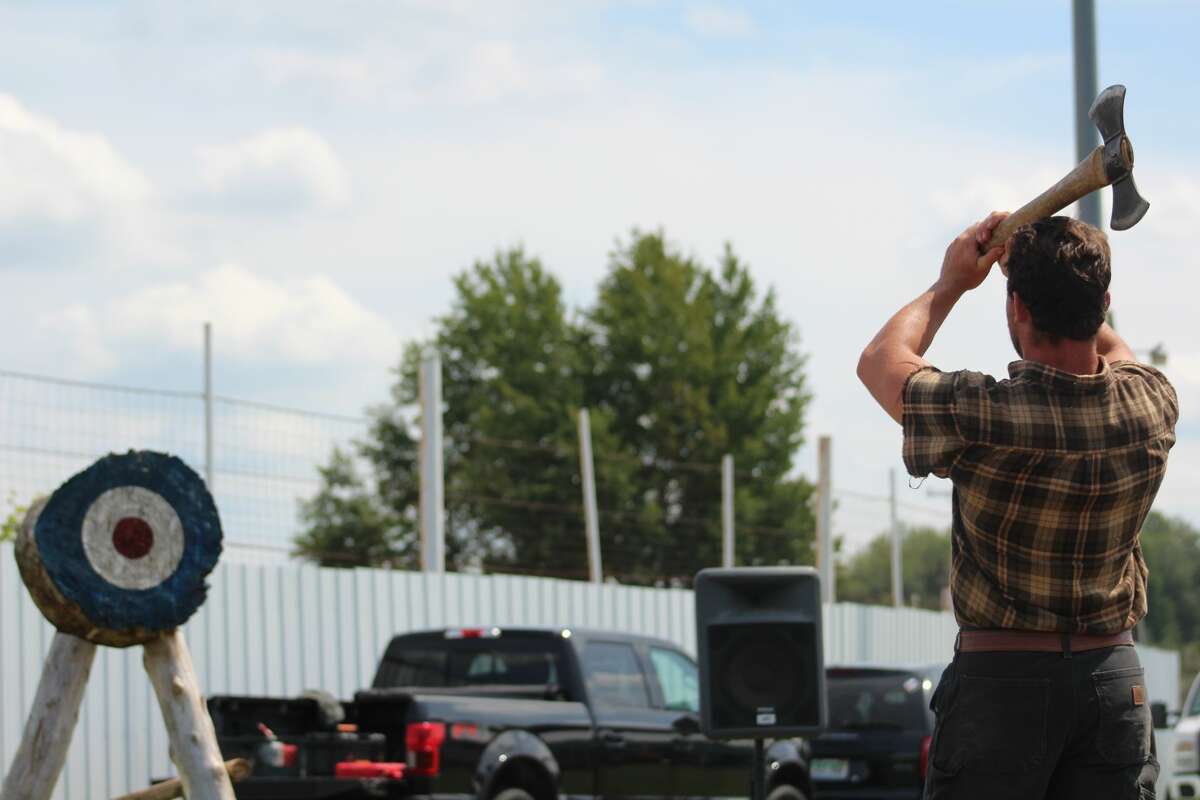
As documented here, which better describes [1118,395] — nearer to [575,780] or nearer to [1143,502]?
[1143,502]

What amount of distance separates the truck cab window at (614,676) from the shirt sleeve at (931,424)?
879cm

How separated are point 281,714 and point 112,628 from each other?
13.7ft

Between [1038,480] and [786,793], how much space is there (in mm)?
10284

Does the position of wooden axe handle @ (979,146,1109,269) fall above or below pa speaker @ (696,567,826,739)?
above

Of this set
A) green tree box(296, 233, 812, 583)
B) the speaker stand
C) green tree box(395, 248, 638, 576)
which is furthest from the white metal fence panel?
green tree box(296, 233, 812, 583)

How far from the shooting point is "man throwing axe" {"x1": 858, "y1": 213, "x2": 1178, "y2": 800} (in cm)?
A: 384

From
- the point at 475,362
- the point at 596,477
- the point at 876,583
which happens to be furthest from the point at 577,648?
the point at 876,583

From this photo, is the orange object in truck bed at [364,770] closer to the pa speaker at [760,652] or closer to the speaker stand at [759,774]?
the pa speaker at [760,652]

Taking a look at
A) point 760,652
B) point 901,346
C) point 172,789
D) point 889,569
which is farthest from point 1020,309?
point 889,569

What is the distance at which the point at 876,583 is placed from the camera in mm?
63625

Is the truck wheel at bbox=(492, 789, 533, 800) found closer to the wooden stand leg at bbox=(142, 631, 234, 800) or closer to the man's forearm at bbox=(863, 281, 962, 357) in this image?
the wooden stand leg at bbox=(142, 631, 234, 800)

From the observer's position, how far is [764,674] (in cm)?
1038

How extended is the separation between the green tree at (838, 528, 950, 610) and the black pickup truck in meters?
4.72

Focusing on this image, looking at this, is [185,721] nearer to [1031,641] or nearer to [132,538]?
[132,538]
